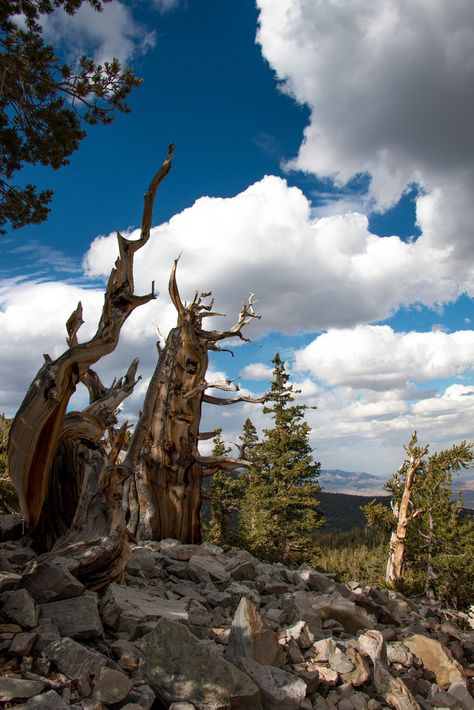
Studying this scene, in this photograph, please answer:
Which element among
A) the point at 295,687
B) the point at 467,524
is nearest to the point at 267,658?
the point at 295,687

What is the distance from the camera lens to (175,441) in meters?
9.40

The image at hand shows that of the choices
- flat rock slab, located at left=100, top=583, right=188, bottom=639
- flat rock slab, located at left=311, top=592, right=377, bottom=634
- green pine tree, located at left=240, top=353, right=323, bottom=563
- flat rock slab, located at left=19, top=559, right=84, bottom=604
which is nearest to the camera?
flat rock slab, located at left=19, top=559, right=84, bottom=604

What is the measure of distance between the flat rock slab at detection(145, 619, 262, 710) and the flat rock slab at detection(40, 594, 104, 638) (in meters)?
0.43

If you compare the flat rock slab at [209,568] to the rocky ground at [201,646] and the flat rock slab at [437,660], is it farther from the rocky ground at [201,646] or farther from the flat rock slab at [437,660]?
the flat rock slab at [437,660]

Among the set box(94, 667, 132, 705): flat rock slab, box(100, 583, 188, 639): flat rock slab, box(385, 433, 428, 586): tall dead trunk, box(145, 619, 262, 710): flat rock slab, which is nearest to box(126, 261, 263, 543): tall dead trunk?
box(100, 583, 188, 639): flat rock slab

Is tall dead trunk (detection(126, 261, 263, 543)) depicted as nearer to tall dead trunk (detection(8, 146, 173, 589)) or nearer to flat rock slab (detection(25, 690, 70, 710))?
tall dead trunk (detection(8, 146, 173, 589))

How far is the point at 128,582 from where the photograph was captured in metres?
5.21

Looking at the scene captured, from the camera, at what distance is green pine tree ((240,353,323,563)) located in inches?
962

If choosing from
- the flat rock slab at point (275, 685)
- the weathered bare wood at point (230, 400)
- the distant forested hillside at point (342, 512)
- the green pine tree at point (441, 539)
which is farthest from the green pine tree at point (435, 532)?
the distant forested hillside at point (342, 512)

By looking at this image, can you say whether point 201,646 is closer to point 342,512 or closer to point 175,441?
point 175,441

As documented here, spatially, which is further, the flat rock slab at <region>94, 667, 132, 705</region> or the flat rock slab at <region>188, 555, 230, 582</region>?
the flat rock slab at <region>188, 555, 230, 582</region>

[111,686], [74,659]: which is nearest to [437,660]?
[111,686]

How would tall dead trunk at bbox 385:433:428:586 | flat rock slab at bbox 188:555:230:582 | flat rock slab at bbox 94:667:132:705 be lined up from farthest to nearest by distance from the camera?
tall dead trunk at bbox 385:433:428:586
flat rock slab at bbox 188:555:230:582
flat rock slab at bbox 94:667:132:705

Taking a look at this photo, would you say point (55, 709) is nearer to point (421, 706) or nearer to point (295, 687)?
point (295, 687)
